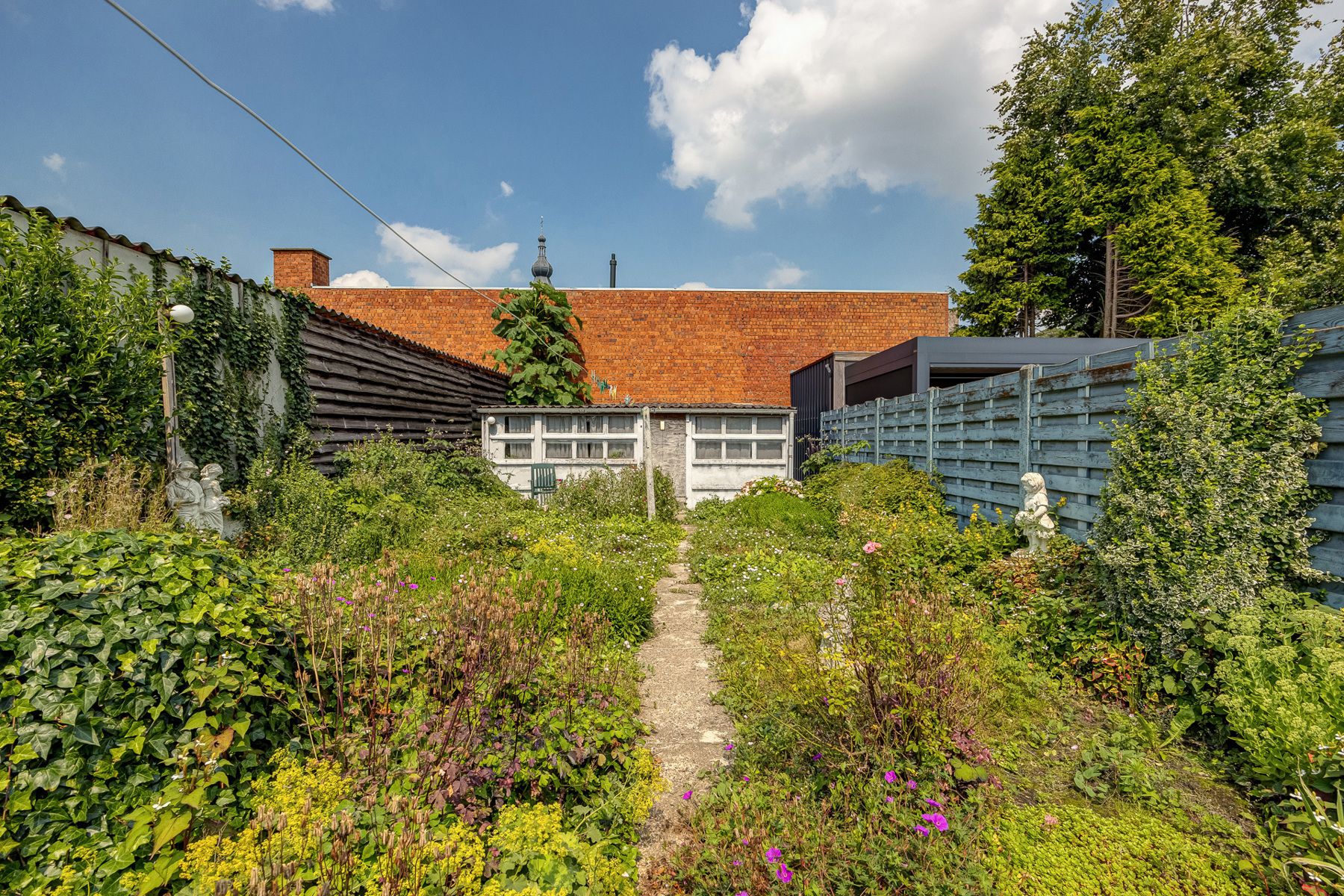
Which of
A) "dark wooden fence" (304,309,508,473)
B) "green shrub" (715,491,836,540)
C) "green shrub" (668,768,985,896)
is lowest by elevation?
"green shrub" (668,768,985,896)

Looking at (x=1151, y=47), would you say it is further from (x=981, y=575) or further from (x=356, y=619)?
(x=356, y=619)

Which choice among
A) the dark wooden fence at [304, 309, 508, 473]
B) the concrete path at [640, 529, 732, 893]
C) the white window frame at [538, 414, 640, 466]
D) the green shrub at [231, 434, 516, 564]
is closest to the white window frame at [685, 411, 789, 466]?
the white window frame at [538, 414, 640, 466]

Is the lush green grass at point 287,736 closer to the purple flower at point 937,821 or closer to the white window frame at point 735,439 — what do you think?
the purple flower at point 937,821

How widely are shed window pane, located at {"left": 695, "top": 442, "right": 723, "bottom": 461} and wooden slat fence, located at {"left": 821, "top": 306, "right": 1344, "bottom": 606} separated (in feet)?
15.4

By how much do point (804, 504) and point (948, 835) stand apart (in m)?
7.63

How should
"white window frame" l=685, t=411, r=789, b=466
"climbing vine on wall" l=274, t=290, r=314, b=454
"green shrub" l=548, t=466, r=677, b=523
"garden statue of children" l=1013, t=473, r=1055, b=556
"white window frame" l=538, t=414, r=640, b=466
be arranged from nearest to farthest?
"garden statue of children" l=1013, t=473, r=1055, b=556 < "climbing vine on wall" l=274, t=290, r=314, b=454 < "green shrub" l=548, t=466, r=677, b=523 < "white window frame" l=538, t=414, r=640, b=466 < "white window frame" l=685, t=411, r=789, b=466

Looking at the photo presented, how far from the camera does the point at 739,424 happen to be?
512 inches

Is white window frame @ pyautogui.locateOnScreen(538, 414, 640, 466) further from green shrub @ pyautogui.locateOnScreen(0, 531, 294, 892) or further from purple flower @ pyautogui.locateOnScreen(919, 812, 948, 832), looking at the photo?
purple flower @ pyautogui.locateOnScreen(919, 812, 948, 832)

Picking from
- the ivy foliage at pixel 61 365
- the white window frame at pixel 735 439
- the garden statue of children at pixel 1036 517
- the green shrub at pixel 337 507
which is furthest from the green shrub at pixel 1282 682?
the white window frame at pixel 735 439

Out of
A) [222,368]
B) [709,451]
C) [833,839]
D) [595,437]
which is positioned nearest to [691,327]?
[709,451]

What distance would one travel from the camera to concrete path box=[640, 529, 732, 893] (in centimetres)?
262

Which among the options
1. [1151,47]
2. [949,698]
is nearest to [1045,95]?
[1151,47]

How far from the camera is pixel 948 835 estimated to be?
2229 millimetres

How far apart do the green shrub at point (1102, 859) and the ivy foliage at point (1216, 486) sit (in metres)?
1.42
